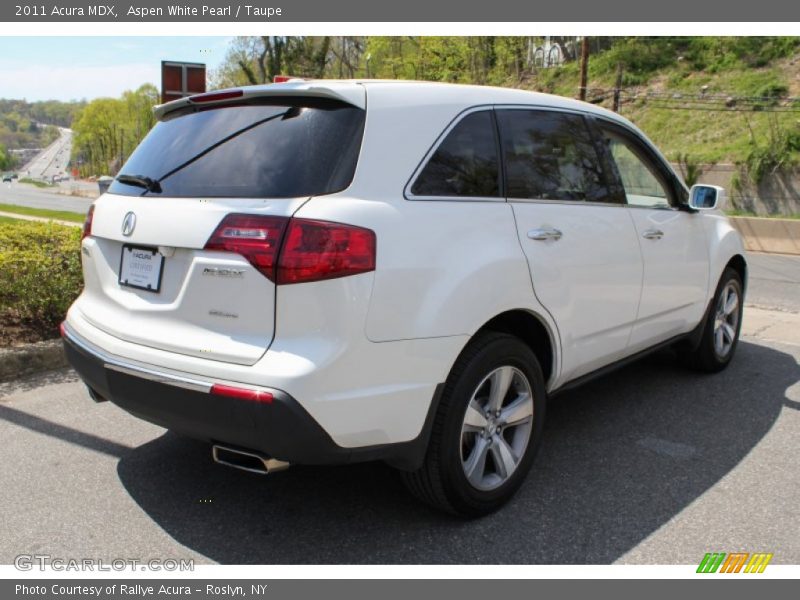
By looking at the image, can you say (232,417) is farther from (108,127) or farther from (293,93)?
(108,127)

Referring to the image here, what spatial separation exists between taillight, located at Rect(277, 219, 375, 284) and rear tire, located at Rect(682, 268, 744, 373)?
348cm

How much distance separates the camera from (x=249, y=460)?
264 cm

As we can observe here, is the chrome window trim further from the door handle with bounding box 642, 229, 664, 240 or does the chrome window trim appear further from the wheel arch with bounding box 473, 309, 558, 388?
the wheel arch with bounding box 473, 309, 558, 388

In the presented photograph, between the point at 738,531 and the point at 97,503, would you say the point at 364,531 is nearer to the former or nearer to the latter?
the point at 97,503

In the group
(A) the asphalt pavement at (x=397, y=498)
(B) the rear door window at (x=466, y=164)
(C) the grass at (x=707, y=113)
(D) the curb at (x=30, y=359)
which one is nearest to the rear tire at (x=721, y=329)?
(A) the asphalt pavement at (x=397, y=498)

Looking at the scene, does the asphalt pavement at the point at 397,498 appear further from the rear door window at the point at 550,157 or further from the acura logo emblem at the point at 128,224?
the rear door window at the point at 550,157

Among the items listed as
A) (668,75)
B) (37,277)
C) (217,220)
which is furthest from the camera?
(668,75)

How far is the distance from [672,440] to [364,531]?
199cm

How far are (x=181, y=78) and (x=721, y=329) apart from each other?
17.4ft

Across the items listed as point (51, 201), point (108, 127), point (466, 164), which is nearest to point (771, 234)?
point (466, 164)

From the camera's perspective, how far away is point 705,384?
505cm

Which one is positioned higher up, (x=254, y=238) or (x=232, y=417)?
(x=254, y=238)

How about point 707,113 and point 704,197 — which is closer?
point 704,197

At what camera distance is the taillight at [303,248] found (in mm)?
2453
